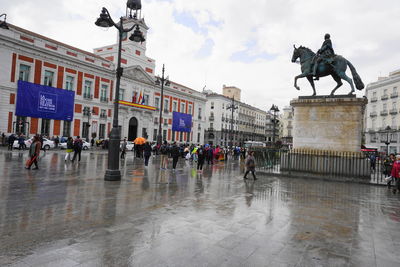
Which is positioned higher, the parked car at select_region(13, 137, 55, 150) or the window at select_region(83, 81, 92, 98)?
the window at select_region(83, 81, 92, 98)

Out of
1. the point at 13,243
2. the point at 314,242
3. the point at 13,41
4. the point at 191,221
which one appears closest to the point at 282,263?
the point at 314,242

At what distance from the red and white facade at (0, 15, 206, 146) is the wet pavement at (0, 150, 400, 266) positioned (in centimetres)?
2833

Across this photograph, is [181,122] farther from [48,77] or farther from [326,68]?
[326,68]

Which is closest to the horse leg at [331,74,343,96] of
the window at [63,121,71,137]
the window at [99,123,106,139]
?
the window at [63,121,71,137]

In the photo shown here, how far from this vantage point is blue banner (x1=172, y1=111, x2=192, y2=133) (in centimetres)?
5346

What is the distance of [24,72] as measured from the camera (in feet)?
109

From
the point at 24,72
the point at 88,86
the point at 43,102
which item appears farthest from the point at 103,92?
the point at 24,72

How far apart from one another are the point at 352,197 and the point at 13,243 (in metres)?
8.56

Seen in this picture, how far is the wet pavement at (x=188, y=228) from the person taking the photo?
145 inches

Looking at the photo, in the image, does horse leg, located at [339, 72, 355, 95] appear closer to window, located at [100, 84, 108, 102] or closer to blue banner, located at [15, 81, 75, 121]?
blue banner, located at [15, 81, 75, 121]

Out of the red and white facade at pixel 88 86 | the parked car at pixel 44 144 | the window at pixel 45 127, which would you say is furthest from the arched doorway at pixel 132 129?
the parked car at pixel 44 144

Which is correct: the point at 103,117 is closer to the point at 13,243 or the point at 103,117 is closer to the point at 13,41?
the point at 13,41

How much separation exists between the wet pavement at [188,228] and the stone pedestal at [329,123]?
5110mm

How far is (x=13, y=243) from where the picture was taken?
Answer: 3.89 meters
